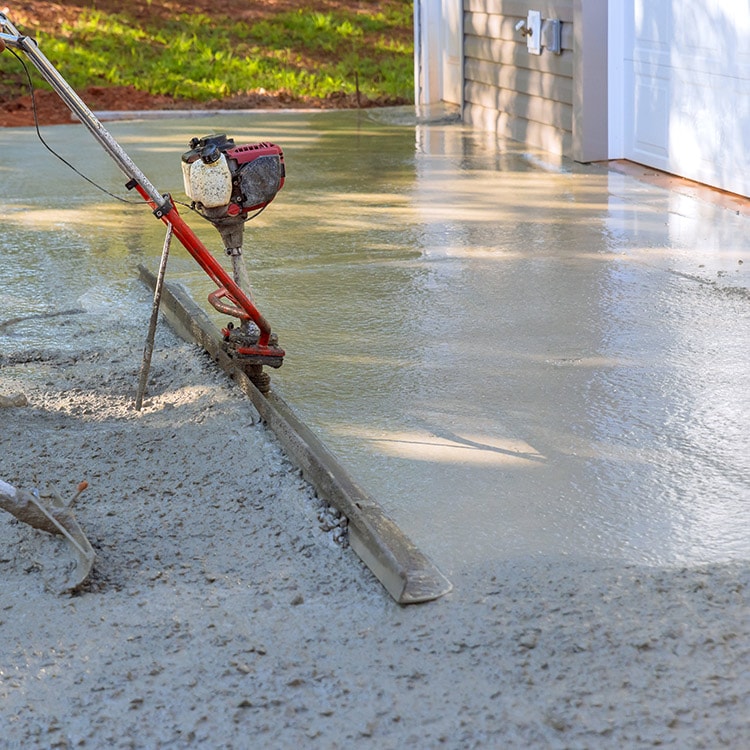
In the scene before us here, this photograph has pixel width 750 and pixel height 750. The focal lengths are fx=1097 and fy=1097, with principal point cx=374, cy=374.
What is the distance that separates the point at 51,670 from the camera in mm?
2436

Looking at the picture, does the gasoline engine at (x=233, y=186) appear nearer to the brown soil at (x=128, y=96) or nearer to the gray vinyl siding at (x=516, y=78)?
the gray vinyl siding at (x=516, y=78)

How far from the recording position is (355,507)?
9.52 ft

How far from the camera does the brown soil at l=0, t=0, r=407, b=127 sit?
11625 millimetres

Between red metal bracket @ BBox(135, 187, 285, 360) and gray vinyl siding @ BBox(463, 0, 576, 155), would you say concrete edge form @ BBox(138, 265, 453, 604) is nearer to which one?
red metal bracket @ BBox(135, 187, 285, 360)

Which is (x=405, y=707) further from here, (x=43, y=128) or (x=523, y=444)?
(x=43, y=128)

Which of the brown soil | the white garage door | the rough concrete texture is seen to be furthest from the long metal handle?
the brown soil

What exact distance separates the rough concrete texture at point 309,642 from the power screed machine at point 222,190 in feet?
2.18

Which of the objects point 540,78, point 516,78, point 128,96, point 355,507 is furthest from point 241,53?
point 355,507

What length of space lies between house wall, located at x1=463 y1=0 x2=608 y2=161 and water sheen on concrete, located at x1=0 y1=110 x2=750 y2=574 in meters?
0.31

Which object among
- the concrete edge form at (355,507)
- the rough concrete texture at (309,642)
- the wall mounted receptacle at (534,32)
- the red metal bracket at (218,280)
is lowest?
the rough concrete texture at (309,642)

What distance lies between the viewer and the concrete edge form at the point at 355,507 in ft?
8.63

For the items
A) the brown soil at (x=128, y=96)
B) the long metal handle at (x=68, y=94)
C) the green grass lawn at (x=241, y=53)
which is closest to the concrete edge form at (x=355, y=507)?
the long metal handle at (x=68, y=94)

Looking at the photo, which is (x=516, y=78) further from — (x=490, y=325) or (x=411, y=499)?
(x=411, y=499)

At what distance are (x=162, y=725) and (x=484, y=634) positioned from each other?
2.42 ft
